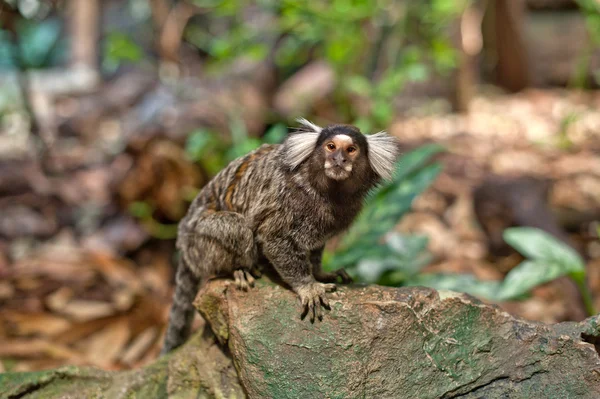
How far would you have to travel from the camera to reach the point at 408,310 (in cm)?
262

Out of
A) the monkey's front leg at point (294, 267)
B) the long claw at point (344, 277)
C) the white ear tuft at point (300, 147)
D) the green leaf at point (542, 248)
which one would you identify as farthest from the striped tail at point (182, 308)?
the green leaf at point (542, 248)

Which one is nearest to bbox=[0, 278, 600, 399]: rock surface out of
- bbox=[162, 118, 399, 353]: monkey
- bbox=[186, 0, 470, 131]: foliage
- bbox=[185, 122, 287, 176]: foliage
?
bbox=[162, 118, 399, 353]: monkey

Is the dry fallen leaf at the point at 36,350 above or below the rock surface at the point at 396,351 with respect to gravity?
below

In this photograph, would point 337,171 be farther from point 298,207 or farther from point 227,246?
point 227,246

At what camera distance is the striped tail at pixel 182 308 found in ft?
11.3

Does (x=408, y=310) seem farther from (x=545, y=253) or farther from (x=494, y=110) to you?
(x=494, y=110)

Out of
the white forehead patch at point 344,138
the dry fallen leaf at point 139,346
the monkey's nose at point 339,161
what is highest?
the white forehead patch at point 344,138

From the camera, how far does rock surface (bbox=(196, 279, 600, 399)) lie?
2.48 m

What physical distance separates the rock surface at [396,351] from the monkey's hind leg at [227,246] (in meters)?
0.23

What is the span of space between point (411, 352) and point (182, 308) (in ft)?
5.02

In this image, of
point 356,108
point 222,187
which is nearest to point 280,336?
point 222,187

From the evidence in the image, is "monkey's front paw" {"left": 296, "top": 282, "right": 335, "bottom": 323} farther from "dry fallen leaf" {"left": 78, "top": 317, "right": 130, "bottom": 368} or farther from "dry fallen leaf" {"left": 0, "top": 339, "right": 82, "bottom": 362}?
"dry fallen leaf" {"left": 0, "top": 339, "right": 82, "bottom": 362}

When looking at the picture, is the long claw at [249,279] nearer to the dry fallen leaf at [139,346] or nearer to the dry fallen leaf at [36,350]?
the dry fallen leaf at [139,346]

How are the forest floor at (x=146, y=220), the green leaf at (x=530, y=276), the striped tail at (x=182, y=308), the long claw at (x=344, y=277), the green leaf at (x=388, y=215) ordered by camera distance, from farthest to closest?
1. the forest floor at (x=146, y=220)
2. the green leaf at (x=388, y=215)
3. the green leaf at (x=530, y=276)
4. the striped tail at (x=182, y=308)
5. the long claw at (x=344, y=277)
